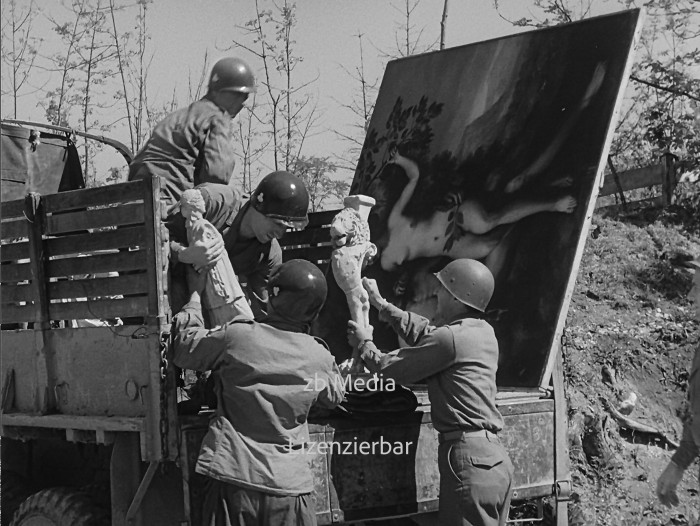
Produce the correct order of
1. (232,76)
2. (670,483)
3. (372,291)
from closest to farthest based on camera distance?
(670,483)
(232,76)
(372,291)

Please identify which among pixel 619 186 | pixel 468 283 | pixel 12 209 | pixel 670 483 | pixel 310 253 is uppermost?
pixel 619 186

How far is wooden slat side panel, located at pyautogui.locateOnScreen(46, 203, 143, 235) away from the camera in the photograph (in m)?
4.64

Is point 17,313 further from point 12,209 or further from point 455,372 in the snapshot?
point 455,372

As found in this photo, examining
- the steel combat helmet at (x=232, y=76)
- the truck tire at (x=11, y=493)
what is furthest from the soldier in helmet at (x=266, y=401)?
the truck tire at (x=11, y=493)

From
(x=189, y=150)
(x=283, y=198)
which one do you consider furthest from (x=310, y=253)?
(x=283, y=198)

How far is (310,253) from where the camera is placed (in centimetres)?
656

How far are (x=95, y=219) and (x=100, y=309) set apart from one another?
1.39ft

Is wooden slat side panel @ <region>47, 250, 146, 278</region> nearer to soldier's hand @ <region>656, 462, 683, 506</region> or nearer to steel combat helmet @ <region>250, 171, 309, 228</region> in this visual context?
steel combat helmet @ <region>250, 171, 309, 228</region>

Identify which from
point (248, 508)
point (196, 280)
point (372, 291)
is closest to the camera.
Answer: point (248, 508)

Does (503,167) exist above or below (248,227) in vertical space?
above

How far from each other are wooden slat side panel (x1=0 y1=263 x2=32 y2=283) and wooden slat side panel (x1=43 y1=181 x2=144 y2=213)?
1.12 ft

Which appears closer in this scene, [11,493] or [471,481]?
[471,481]

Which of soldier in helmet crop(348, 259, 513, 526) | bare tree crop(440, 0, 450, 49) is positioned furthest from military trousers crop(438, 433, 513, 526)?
bare tree crop(440, 0, 450, 49)

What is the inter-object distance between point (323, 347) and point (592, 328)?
17.4ft
